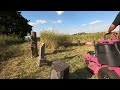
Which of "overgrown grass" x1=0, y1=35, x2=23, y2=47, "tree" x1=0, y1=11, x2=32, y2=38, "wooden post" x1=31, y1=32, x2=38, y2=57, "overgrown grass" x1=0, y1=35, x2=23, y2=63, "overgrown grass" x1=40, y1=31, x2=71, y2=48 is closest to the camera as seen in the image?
"wooden post" x1=31, y1=32, x2=38, y2=57

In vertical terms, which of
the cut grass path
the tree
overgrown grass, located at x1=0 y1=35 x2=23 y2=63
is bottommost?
the cut grass path

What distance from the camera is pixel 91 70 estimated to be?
6.04m

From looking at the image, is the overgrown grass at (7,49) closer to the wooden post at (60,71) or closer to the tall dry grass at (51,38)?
the tall dry grass at (51,38)

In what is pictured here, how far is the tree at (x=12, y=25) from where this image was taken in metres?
15.0

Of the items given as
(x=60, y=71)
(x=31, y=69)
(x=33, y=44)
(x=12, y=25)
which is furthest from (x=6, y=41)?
(x=60, y=71)

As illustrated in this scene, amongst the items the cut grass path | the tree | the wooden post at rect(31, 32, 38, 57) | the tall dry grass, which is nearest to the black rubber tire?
the cut grass path

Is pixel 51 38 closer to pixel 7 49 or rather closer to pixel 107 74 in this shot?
pixel 7 49

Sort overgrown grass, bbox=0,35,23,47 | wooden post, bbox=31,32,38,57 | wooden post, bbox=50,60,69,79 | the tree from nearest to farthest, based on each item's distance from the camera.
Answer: wooden post, bbox=50,60,69,79, wooden post, bbox=31,32,38,57, overgrown grass, bbox=0,35,23,47, the tree

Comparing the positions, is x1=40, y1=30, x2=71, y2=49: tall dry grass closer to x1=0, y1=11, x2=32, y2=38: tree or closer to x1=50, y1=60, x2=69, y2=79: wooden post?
x1=0, y1=11, x2=32, y2=38: tree

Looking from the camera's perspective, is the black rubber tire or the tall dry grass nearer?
the black rubber tire

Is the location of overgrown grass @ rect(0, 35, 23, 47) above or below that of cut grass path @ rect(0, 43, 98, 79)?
above

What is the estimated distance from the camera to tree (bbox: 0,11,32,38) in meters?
15.0

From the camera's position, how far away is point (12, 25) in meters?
15.9

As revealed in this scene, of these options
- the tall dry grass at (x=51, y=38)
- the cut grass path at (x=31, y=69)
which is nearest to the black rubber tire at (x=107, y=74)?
the cut grass path at (x=31, y=69)
